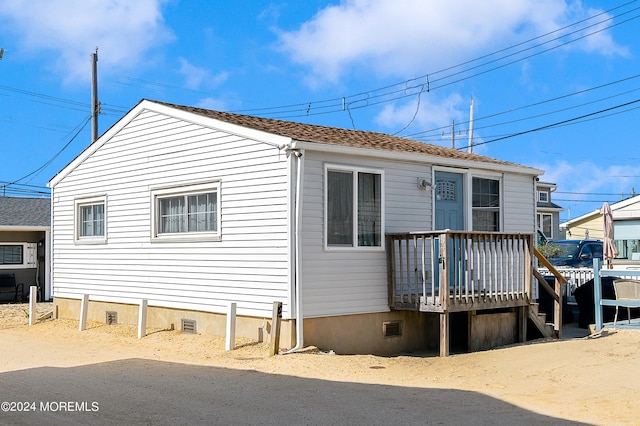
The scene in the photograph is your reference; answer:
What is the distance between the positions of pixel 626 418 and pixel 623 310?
9.12 meters

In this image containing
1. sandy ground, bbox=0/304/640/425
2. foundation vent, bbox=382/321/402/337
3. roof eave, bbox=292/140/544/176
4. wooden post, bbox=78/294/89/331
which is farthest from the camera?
wooden post, bbox=78/294/89/331

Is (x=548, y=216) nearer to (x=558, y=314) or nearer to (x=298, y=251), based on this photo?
(x=558, y=314)

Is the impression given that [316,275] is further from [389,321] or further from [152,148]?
[152,148]

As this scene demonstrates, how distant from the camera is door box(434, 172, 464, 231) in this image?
13.3 meters

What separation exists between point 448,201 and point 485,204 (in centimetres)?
105

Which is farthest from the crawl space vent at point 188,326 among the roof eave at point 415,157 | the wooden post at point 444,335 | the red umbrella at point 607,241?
the red umbrella at point 607,241

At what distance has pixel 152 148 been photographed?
14.2 meters

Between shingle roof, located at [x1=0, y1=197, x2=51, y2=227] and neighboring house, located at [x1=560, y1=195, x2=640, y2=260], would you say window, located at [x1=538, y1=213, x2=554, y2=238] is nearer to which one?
neighboring house, located at [x1=560, y1=195, x2=640, y2=260]

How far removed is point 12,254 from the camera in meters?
23.1

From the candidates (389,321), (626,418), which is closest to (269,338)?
(389,321)

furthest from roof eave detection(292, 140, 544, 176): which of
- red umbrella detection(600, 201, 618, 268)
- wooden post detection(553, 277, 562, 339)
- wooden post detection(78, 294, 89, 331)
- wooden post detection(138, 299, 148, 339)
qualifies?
wooden post detection(78, 294, 89, 331)

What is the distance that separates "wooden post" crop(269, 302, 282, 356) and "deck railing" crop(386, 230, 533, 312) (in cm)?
229

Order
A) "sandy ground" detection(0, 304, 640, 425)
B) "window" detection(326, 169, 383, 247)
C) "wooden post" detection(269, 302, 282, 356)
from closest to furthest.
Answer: "sandy ground" detection(0, 304, 640, 425) < "wooden post" detection(269, 302, 282, 356) < "window" detection(326, 169, 383, 247)

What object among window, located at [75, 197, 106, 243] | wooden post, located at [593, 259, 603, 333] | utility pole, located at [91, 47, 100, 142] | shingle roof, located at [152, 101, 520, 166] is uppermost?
utility pole, located at [91, 47, 100, 142]
